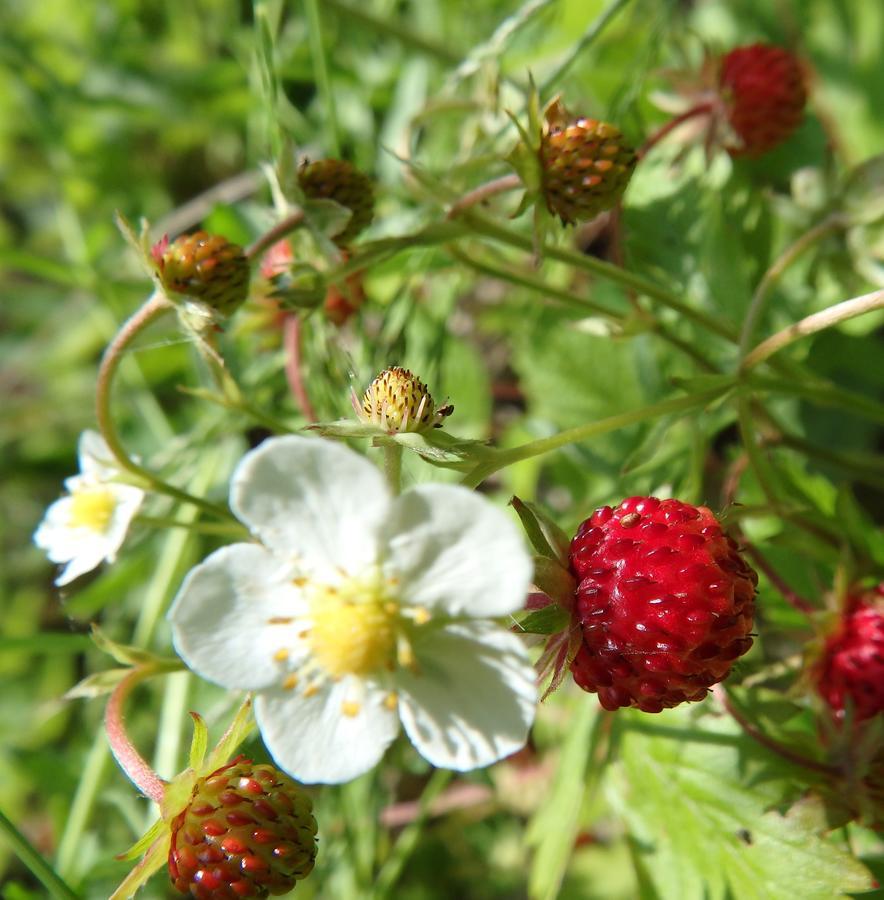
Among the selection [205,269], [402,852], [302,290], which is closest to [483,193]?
[302,290]

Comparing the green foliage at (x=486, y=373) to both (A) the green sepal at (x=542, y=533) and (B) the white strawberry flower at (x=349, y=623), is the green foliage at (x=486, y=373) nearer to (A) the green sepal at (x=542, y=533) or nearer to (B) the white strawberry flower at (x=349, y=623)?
(A) the green sepal at (x=542, y=533)

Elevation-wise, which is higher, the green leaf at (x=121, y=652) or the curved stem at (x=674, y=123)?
the curved stem at (x=674, y=123)

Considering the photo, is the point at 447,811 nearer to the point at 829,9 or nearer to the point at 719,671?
the point at 719,671

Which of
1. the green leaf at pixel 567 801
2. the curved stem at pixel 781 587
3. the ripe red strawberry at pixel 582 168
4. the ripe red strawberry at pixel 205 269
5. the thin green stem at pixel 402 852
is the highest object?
the ripe red strawberry at pixel 582 168

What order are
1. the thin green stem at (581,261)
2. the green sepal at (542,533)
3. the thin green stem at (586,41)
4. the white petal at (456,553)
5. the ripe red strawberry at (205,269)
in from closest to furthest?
the white petal at (456,553), the green sepal at (542,533), the ripe red strawberry at (205,269), the thin green stem at (581,261), the thin green stem at (586,41)

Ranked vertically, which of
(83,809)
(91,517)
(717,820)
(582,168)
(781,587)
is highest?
(582,168)

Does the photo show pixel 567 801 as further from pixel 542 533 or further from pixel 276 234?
pixel 276 234

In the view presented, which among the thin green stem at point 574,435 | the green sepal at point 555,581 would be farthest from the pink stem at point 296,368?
the green sepal at point 555,581
